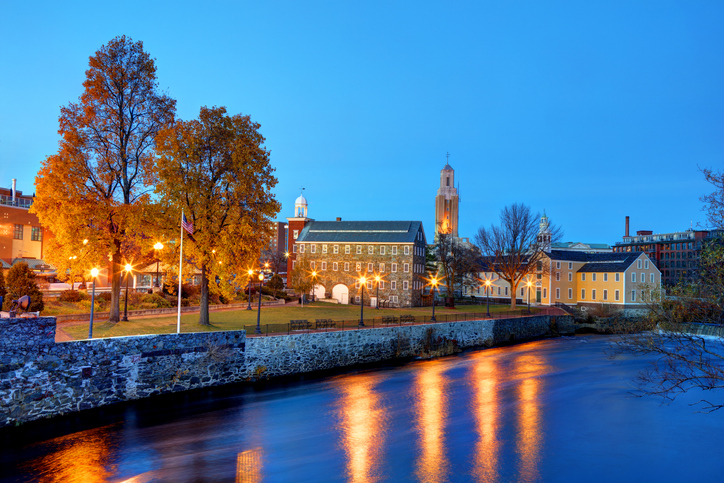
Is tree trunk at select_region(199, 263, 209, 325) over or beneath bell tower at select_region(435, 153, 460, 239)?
beneath

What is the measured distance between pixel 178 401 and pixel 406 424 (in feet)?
34.3

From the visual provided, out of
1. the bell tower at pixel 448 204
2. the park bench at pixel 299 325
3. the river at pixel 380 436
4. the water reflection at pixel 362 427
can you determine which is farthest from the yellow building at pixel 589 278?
the bell tower at pixel 448 204

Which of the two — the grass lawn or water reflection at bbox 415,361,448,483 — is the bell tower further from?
water reflection at bbox 415,361,448,483

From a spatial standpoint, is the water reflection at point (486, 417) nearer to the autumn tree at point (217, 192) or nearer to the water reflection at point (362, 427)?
the water reflection at point (362, 427)

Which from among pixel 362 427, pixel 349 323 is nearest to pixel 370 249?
pixel 349 323

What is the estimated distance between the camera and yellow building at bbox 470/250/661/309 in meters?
63.7

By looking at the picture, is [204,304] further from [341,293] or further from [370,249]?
[370,249]

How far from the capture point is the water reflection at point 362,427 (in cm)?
1605

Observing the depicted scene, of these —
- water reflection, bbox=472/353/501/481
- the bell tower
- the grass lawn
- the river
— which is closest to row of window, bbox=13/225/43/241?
the grass lawn

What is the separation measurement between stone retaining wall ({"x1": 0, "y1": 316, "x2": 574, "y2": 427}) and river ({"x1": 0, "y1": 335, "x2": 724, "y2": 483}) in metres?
0.81

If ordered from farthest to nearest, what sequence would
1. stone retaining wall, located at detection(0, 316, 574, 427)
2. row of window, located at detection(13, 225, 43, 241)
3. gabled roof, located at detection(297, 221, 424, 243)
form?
gabled roof, located at detection(297, 221, 424, 243), row of window, located at detection(13, 225, 43, 241), stone retaining wall, located at detection(0, 316, 574, 427)

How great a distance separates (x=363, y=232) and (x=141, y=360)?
40.2m

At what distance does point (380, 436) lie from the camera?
1903 cm

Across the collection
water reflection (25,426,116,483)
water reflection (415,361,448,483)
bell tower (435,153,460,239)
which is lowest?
water reflection (415,361,448,483)
